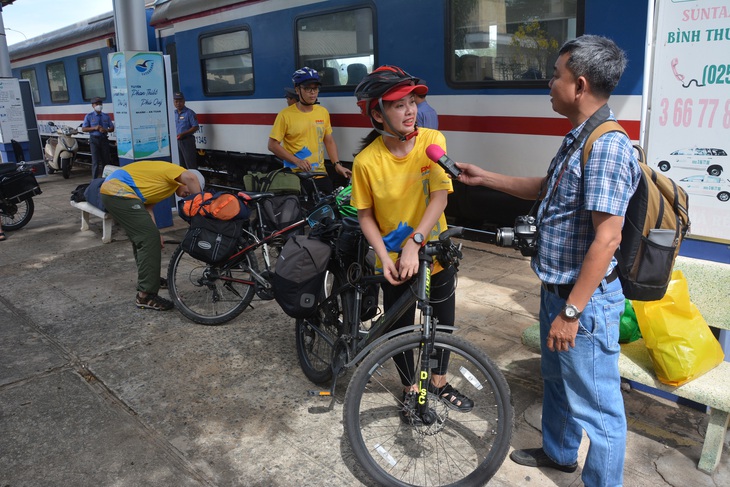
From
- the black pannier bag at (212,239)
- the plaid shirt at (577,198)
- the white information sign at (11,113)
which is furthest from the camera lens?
the white information sign at (11,113)

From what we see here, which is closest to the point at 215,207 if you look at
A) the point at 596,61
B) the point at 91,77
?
the point at 596,61

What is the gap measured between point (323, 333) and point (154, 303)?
2056 mm

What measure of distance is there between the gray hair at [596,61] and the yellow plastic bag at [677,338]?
1.10 m

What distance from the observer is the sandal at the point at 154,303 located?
493 centimetres

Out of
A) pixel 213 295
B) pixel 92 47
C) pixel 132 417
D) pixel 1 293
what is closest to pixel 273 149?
pixel 213 295

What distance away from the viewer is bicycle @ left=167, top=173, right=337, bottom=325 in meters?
4.39

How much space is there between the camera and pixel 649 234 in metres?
2.21

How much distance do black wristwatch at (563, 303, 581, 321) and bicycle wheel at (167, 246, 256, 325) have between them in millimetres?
2712

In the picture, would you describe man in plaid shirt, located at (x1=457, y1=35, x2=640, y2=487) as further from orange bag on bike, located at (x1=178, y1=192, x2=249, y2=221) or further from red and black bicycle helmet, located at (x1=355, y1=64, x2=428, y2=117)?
orange bag on bike, located at (x1=178, y1=192, x2=249, y2=221)

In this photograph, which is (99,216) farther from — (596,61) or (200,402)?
(596,61)

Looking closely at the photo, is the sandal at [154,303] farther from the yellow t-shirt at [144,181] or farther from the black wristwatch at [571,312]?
the black wristwatch at [571,312]

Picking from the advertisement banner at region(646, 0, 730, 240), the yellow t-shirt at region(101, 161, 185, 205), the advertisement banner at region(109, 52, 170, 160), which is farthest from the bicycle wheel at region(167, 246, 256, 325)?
the advertisement banner at region(109, 52, 170, 160)

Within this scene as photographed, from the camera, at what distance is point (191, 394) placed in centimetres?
361

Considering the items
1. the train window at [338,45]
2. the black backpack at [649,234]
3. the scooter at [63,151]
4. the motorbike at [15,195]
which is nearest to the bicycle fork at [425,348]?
the black backpack at [649,234]
